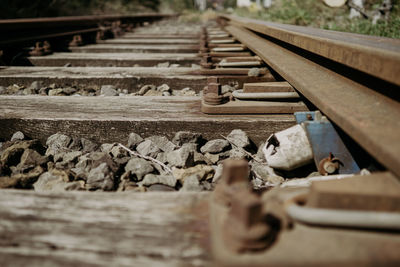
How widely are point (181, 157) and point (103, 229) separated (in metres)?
0.78

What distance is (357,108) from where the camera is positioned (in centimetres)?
113

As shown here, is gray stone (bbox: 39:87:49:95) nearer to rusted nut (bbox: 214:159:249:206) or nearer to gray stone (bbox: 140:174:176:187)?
gray stone (bbox: 140:174:176:187)

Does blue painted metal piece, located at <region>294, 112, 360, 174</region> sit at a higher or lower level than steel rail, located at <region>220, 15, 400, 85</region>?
lower

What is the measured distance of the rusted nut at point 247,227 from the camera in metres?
0.67

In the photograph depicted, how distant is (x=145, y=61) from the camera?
3.54m

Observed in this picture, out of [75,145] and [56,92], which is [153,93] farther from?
[75,145]

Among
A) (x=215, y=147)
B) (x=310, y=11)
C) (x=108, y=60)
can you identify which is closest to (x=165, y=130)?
(x=215, y=147)

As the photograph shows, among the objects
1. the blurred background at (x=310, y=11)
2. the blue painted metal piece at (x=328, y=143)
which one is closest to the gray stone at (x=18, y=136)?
the blue painted metal piece at (x=328, y=143)

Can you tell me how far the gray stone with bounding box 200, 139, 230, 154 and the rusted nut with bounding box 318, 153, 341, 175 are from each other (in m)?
0.51

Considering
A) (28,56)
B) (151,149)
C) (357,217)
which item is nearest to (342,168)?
(357,217)

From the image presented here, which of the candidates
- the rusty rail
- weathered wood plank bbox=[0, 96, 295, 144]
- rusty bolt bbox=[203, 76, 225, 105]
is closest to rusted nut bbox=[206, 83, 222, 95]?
rusty bolt bbox=[203, 76, 225, 105]

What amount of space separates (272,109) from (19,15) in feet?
39.8

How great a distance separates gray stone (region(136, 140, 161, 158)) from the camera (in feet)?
5.40

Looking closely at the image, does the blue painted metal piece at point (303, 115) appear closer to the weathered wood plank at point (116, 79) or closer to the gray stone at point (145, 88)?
the weathered wood plank at point (116, 79)
